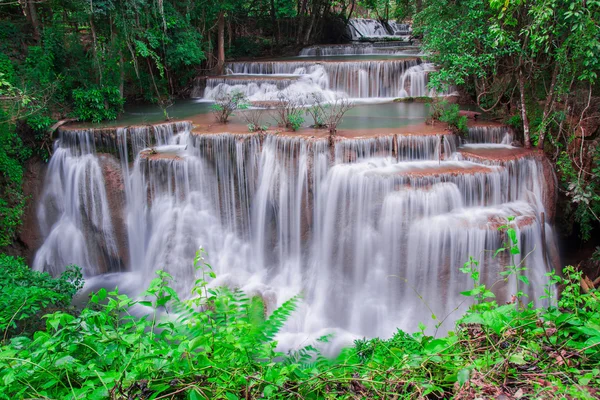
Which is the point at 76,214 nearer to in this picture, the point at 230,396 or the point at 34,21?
the point at 34,21

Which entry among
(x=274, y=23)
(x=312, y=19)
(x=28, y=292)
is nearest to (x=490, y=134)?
(x=28, y=292)

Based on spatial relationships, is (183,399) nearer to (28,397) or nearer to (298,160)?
(28,397)

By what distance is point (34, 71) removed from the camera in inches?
409

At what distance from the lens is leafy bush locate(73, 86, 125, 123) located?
36.0 feet

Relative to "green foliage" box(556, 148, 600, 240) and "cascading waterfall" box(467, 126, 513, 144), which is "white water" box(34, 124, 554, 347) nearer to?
"cascading waterfall" box(467, 126, 513, 144)

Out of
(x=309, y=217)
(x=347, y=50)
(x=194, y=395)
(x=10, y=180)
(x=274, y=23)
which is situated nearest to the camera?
(x=194, y=395)

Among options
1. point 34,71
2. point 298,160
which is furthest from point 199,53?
point 298,160

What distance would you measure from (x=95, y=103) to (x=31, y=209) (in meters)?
3.19

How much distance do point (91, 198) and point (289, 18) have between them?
49.1 feet

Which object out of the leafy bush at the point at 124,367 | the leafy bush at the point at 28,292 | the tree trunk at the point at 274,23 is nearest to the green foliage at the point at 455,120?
the leafy bush at the point at 124,367

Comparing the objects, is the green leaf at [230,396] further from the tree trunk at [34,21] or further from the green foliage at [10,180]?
the tree trunk at [34,21]

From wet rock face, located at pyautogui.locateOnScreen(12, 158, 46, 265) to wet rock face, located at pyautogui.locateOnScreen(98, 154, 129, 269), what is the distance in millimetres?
1573

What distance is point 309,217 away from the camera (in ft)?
27.8

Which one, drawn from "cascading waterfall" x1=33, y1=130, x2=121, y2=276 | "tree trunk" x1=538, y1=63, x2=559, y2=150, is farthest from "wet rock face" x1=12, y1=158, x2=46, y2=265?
"tree trunk" x1=538, y1=63, x2=559, y2=150
